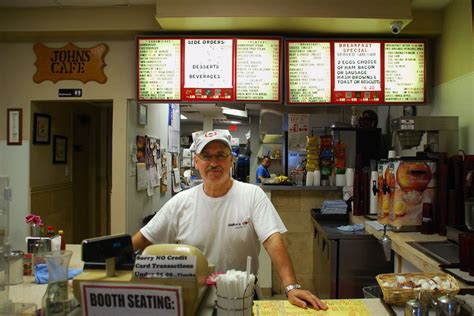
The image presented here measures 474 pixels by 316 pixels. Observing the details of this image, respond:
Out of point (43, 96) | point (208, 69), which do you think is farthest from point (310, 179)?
point (43, 96)

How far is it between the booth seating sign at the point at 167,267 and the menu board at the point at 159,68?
2.38 m

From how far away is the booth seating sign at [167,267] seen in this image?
0.96 metres

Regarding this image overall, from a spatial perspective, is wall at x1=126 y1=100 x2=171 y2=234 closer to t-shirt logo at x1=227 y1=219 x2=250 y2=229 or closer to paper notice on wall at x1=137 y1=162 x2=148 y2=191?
paper notice on wall at x1=137 y1=162 x2=148 y2=191

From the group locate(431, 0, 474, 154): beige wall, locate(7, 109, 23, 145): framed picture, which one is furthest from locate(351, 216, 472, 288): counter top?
locate(7, 109, 23, 145): framed picture

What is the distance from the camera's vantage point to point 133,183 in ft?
11.5

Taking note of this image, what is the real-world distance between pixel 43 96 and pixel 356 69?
2.83m

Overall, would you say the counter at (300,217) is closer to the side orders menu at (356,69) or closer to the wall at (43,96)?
the side orders menu at (356,69)

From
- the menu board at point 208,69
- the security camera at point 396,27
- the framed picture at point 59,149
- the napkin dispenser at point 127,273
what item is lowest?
the napkin dispenser at point 127,273

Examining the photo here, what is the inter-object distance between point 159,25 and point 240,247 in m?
2.13

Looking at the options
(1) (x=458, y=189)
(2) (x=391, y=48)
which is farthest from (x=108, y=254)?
(2) (x=391, y=48)

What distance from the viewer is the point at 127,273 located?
1.04m

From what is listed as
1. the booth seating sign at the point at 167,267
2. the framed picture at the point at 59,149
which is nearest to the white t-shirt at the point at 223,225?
the booth seating sign at the point at 167,267

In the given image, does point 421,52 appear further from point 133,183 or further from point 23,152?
point 23,152

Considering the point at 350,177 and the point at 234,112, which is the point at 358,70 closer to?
the point at 350,177
